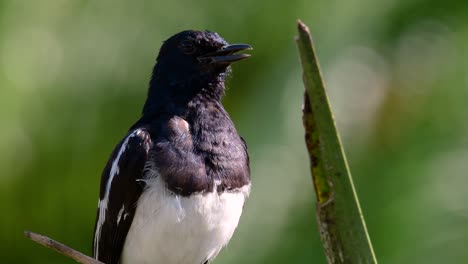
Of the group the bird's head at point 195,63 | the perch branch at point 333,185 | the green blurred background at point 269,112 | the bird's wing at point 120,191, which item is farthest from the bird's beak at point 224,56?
the perch branch at point 333,185

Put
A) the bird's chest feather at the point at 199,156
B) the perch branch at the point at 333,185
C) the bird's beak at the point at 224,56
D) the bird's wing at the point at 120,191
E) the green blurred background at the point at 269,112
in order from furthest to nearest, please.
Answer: the green blurred background at the point at 269,112, the bird's beak at the point at 224,56, the bird's wing at the point at 120,191, the bird's chest feather at the point at 199,156, the perch branch at the point at 333,185

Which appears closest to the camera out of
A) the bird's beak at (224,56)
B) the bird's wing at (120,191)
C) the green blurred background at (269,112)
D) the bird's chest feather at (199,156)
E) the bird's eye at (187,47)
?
the bird's chest feather at (199,156)

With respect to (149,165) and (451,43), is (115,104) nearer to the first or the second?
(149,165)

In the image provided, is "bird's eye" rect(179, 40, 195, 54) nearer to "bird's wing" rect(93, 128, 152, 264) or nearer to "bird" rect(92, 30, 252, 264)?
"bird" rect(92, 30, 252, 264)

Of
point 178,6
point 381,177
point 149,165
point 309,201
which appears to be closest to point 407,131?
point 381,177

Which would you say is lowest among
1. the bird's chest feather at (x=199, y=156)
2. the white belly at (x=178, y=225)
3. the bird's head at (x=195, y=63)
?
the white belly at (x=178, y=225)

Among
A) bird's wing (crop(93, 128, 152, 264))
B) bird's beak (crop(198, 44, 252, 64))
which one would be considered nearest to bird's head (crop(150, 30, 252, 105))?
bird's beak (crop(198, 44, 252, 64))

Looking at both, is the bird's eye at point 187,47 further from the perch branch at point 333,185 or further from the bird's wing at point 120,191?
the perch branch at point 333,185
